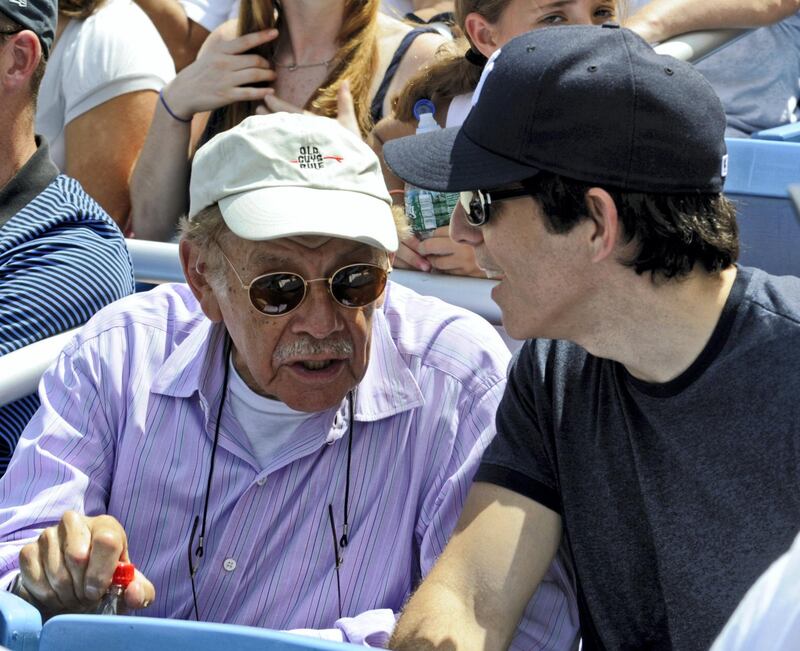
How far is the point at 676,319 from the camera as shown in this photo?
6.19ft

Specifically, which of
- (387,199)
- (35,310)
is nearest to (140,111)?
(35,310)

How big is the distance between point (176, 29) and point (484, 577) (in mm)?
2997

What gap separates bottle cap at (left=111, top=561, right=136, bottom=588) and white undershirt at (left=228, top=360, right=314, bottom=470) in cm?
35

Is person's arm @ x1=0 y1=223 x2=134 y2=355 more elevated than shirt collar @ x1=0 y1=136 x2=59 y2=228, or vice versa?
shirt collar @ x1=0 y1=136 x2=59 y2=228

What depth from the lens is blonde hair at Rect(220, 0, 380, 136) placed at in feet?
11.4

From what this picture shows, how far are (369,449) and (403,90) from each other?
4.31 feet

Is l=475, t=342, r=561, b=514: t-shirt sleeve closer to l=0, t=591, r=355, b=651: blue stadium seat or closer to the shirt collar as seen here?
l=0, t=591, r=355, b=651: blue stadium seat

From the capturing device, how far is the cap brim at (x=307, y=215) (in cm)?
224

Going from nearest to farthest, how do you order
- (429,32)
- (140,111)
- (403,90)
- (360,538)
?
(360,538), (403,90), (429,32), (140,111)

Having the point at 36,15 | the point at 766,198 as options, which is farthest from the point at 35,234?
the point at 766,198

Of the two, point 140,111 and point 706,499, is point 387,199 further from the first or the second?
point 140,111

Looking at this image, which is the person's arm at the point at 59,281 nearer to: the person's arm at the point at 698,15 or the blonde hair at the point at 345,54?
the blonde hair at the point at 345,54

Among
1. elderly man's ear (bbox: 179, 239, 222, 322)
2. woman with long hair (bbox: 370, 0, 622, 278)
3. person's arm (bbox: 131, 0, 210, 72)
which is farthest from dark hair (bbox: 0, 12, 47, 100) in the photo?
person's arm (bbox: 131, 0, 210, 72)

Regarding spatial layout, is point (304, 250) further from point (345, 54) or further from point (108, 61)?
point (108, 61)
